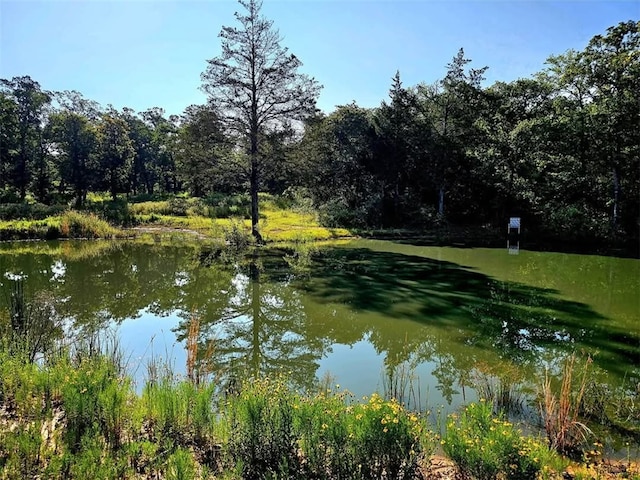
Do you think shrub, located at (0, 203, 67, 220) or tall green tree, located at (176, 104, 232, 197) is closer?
tall green tree, located at (176, 104, 232, 197)

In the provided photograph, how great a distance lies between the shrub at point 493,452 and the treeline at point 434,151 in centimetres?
1856

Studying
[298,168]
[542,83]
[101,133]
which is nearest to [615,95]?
[542,83]

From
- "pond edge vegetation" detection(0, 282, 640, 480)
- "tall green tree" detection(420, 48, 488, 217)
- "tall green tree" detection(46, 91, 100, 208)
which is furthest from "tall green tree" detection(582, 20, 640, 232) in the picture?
"tall green tree" detection(46, 91, 100, 208)

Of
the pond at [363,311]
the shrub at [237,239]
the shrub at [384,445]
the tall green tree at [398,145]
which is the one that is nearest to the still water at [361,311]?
the pond at [363,311]

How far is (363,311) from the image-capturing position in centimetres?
958

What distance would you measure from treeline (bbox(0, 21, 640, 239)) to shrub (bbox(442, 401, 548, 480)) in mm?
18561

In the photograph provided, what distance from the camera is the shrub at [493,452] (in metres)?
3.22

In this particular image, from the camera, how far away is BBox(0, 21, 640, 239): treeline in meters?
21.4

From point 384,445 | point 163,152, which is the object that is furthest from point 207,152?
point 163,152

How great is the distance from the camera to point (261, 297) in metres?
10.9

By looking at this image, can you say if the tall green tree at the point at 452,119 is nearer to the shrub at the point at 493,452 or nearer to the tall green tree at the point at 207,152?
the tall green tree at the point at 207,152

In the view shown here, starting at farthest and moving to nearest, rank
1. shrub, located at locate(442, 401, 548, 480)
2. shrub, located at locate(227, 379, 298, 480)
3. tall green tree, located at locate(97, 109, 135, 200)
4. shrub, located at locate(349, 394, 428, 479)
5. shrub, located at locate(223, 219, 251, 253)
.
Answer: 1. tall green tree, located at locate(97, 109, 135, 200)
2. shrub, located at locate(223, 219, 251, 253)
3. shrub, located at locate(227, 379, 298, 480)
4. shrub, located at locate(349, 394, 428, 479)
5. shrub, located at locate(442, 401, 548, 480)

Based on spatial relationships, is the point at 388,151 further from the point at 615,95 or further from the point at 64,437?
the point at 64,437

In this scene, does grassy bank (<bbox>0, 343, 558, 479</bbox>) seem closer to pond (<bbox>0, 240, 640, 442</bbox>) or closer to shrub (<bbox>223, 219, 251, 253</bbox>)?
pond (<bbox>0, 240, 640, 442</bbox>)
